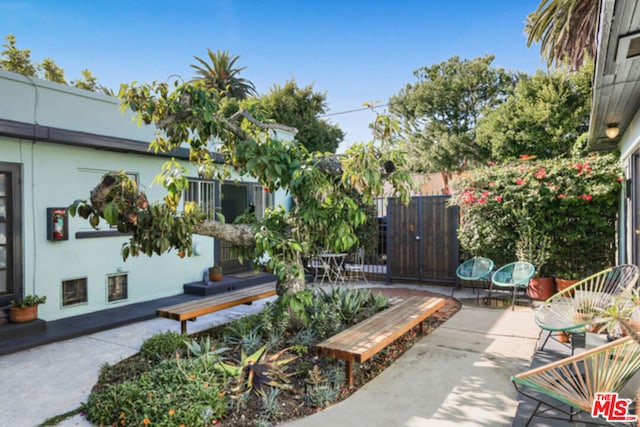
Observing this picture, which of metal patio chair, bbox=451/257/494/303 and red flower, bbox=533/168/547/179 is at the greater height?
red flower, bbox=533/168/547/179

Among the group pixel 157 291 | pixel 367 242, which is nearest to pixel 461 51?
pixel 367 242

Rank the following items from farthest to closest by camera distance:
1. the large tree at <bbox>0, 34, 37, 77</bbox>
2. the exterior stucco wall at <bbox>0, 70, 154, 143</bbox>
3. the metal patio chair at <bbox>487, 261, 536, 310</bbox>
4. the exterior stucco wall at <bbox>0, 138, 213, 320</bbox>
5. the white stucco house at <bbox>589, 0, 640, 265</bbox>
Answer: the large tree at <bbox>0, 34, 37, 77</bbox> → the metal patio chair at <bbox>487, 261, 536, 310</bbox> → the exterior stucco wall at <bbox>0, 138, 213, 320</bbox> → the exterior stucco wall at <bbox>0, 70, 154, 143</bbox> → the white stucco house at <bbox>589, 0, 640, 265</bbox>

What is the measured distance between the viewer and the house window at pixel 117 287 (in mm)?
5781

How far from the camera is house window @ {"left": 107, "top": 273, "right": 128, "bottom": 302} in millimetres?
5781

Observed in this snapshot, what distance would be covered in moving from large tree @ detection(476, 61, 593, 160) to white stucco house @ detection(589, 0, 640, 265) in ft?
22.5

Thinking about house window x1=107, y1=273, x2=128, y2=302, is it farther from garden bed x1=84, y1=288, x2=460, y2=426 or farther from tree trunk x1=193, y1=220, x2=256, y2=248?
tree trunk x1=193, y1=220, x2=256, y2=248

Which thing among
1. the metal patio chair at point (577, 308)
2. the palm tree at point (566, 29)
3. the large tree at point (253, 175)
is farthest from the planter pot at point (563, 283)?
the large tree at point (253, 175)

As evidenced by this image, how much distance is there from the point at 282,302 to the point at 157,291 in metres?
3.67

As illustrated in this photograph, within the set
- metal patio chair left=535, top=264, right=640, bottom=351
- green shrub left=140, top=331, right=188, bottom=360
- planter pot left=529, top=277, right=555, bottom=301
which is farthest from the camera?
planter pot left=529, top=277, right=555, bottom=301

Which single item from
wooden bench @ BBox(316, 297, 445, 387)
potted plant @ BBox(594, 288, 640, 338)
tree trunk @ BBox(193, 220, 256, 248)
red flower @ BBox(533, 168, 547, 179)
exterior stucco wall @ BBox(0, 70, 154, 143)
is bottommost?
wooden bench @ BBox(316, 297, 445, 387)

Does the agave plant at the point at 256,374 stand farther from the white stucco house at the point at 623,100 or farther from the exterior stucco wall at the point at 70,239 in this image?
the white stucco house at the point at 623,100

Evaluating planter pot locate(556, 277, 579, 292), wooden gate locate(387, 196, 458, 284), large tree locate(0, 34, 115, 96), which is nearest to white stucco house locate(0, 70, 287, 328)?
wooden gate locate(387, 196, 458, 284)

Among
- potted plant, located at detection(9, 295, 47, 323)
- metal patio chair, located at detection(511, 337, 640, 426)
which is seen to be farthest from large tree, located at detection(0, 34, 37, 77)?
metal patio chair, located at detection(511, 337, 640, 426)

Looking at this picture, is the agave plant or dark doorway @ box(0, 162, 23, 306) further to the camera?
dark doorway @ box(0, 162, 23, 306)
